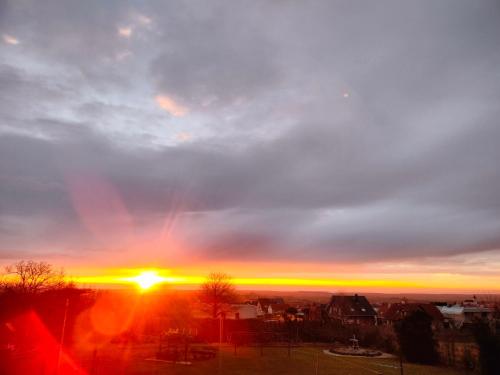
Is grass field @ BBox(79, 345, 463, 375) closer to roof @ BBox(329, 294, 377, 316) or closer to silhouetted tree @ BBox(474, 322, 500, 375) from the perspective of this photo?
silhouetted tree @ BBox(474, 322, 500, 375)

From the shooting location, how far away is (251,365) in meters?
25.1

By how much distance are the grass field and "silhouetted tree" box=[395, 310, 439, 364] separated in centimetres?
160

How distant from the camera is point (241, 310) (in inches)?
2453

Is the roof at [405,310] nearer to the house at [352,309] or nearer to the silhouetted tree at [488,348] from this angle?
the house at [352,309]

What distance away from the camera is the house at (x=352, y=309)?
219 feet

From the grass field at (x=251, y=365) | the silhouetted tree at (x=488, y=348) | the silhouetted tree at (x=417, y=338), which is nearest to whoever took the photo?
the grass field at (x=251, y=365)

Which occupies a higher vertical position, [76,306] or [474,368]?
[76,306]

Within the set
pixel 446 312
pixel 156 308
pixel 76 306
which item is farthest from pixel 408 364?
pixel 446 312

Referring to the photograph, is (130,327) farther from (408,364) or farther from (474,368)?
(474,368)

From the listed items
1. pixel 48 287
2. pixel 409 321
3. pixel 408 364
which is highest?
pixel 48 287

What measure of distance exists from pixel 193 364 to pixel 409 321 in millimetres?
17255

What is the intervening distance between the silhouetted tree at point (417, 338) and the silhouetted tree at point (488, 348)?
6122 millimetres

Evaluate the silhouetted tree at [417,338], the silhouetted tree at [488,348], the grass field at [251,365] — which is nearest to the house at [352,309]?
the silhouetted tree at [417,338]

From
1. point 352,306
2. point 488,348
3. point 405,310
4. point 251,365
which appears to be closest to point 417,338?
point 488,348
